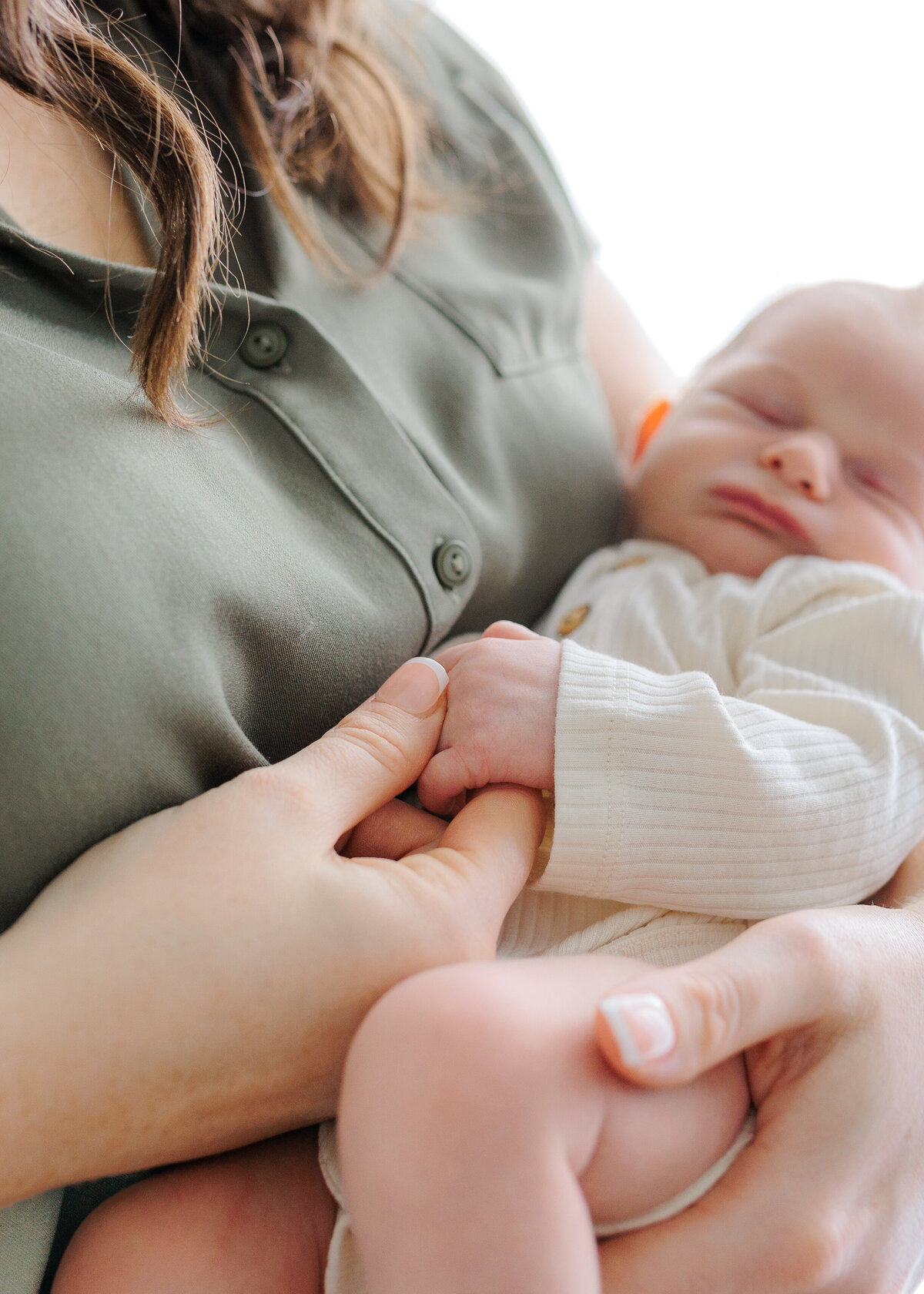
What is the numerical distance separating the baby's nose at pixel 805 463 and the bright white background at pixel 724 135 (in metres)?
0.98

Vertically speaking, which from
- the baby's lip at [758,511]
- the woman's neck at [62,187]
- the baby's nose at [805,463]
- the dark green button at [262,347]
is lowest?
the baby's lip at [758,511]

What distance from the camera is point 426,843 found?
0.63 metres

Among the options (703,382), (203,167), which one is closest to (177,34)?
(203,167)

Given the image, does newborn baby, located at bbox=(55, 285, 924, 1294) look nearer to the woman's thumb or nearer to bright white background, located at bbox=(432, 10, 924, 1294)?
the woman's thumb

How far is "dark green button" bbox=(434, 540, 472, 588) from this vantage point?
74 centimetres

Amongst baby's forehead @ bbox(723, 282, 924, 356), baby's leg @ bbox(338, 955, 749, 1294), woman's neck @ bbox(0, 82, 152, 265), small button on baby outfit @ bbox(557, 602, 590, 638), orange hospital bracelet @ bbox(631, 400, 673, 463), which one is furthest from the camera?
orange hospital bracelet @ bbox(631, 400, 673, 463)

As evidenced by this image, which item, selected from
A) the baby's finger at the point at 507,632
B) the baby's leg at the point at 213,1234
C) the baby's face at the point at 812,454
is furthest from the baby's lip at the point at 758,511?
the baby's leg at the point at 213,1234

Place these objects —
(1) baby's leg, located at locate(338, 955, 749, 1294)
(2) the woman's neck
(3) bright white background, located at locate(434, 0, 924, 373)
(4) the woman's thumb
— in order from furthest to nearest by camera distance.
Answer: (3) bright white background, located at locate(434, 0, 924, 373) → (2) the woman's neck → (4) the woman's thumb → (1) baby's leg, located at locate(338, 955, 749, 1294)

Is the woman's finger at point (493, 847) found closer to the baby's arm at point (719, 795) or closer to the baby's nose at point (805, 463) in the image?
the baby's arm at point (719, 795)

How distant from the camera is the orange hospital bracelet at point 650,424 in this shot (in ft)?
4.51

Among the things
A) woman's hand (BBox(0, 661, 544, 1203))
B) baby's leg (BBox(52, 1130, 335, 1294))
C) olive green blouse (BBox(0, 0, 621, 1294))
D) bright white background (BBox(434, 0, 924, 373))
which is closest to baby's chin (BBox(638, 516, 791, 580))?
olive green blouse (BBox(0, 0, 621, 1294))

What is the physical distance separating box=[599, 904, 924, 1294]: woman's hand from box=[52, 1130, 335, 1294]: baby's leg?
0.20 meters

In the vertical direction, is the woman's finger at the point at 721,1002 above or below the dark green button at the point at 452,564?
below

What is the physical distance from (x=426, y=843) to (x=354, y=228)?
65 centimetres
